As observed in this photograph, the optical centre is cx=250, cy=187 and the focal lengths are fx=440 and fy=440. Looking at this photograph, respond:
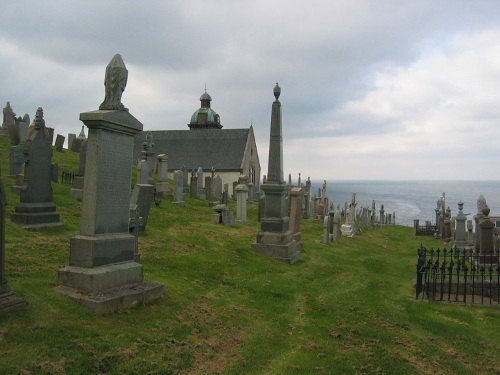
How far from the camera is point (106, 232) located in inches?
277

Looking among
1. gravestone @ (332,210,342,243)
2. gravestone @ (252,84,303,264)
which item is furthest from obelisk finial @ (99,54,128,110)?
gravestone @ (332,210,342,243)

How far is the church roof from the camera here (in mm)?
55219

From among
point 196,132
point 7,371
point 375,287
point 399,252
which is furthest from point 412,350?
point 196,132

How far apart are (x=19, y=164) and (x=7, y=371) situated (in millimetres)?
16041

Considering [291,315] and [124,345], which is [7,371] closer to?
[124,345]

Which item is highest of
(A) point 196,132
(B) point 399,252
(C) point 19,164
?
(A) point 196,132

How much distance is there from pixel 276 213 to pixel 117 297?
7759 mm

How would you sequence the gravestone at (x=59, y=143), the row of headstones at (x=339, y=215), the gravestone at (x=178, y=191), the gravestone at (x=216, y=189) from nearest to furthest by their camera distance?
the row of headstones at (x=339, y=215)
the gravestone at (x=178, y=191)
the gravestone at (x=216, y=189)
the gravestone at (x=59, y=143)

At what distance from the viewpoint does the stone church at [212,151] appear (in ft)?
178

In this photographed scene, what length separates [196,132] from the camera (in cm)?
6134

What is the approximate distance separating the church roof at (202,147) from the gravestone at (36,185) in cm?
4148

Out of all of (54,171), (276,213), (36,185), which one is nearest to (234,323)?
(276,213)

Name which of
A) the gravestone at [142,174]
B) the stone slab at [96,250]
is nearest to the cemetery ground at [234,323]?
the stone slab at [96,250]

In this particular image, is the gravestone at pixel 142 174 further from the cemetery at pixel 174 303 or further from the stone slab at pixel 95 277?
the stone slab at pixel 95 277
